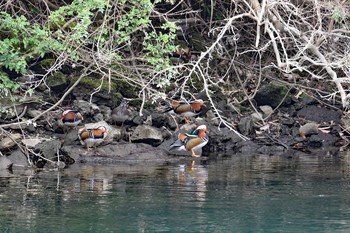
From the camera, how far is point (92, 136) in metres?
15.9

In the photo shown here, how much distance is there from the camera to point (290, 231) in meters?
9.36

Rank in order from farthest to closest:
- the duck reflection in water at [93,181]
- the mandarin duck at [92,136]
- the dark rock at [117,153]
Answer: the mandarin duck at [92,136] → the dark rock at [117,153] → the duck reflection in water at [93,181]

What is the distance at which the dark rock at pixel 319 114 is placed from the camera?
19.8m

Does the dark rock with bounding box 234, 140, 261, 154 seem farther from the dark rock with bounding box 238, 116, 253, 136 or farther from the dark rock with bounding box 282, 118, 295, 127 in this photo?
the dark rock with bounding box 282, 118, 295, 127

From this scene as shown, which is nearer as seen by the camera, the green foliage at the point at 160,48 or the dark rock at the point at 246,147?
the green foliage at the point at 160,48

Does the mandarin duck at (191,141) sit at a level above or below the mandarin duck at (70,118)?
below

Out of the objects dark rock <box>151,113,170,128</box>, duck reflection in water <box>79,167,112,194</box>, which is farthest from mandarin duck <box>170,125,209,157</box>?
duck reflection in water <box>79,167,112,194</box>

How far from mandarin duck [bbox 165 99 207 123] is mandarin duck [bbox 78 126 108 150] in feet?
7.85

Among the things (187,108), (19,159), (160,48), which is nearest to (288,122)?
(187,108)

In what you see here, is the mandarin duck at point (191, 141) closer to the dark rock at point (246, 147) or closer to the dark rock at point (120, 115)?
the dark rock at point (246, 147)

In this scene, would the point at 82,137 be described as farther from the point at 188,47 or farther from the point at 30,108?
the point at 188,47

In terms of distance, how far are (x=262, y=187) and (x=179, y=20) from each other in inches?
319

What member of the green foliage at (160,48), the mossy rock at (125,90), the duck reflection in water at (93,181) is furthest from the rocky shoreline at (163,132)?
the green foliage at (160,48)

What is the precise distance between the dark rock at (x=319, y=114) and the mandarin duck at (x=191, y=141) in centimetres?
394
